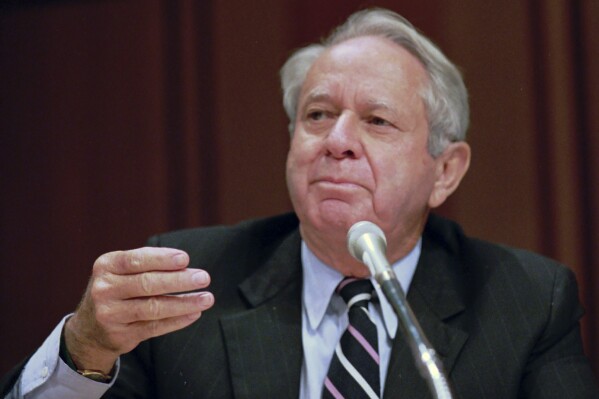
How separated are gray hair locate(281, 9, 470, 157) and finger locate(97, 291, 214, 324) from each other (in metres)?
0.78

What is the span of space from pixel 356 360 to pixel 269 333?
0.19 meters

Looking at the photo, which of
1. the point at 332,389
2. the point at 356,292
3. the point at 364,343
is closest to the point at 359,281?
the point at 356,292

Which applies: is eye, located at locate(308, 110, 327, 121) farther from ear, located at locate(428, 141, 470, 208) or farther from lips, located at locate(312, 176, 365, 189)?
ear, located at locate(428, 141, 470, 208)

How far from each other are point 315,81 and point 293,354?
610 mm

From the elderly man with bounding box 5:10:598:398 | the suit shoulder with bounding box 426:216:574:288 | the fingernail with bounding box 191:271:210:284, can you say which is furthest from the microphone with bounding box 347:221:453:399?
the suit shoulder with bounding box 426:216:574:288

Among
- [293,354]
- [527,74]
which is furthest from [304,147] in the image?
[527,74]

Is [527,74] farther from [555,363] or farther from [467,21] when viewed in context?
[555,363]

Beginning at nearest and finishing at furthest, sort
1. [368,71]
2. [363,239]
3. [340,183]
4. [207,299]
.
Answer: [363,239]
[207,299]
[340,183]
[368,71]

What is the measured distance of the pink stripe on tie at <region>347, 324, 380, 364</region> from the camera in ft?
5.20

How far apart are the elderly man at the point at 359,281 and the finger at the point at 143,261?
0.43 ft

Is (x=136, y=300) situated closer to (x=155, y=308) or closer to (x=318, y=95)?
(x=155, y=308)

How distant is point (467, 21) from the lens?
7.20ft

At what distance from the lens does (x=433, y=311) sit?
1.70 m

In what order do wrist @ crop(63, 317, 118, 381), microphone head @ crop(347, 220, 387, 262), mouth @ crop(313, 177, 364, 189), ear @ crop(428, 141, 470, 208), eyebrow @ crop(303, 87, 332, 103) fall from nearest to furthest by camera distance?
1. microphone head @ crop(347, 220, 387, 262)
2. wrist @ crop(63, 317, 118, 381)
3. mouth @ crop(313, 177, 364, 189)
4. eyebrow @ crop(303, 87, 332, 103)
5. ear @ crop(428, 141, 470, 208)
